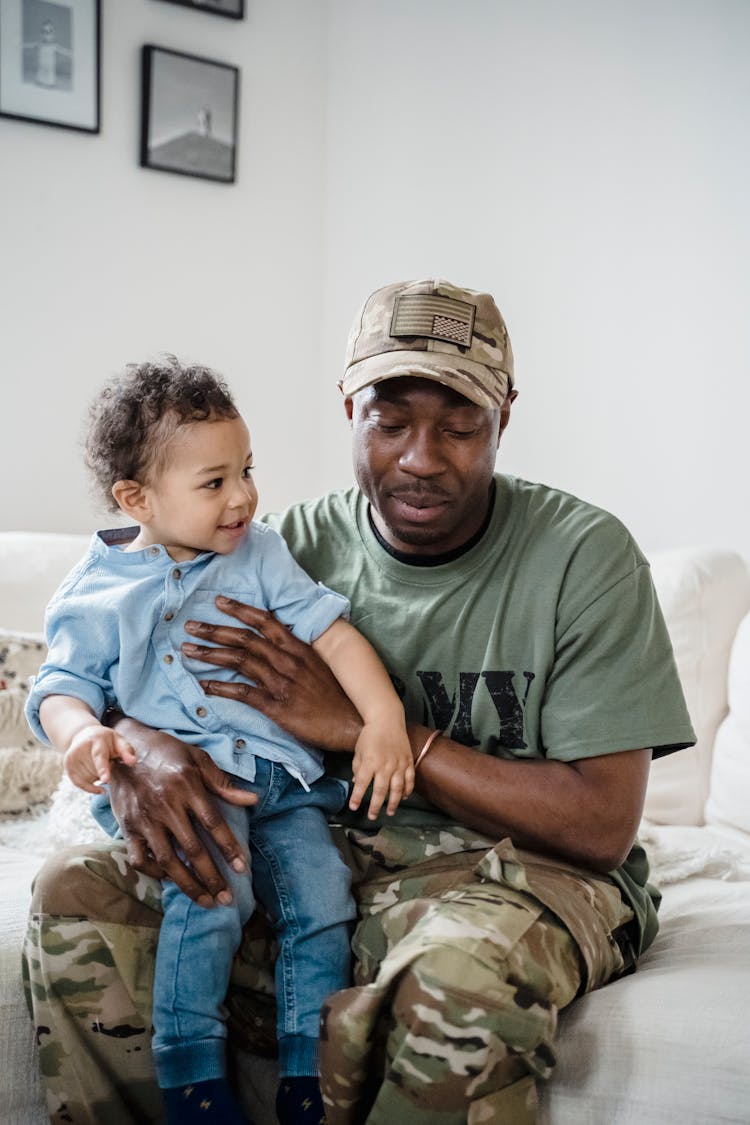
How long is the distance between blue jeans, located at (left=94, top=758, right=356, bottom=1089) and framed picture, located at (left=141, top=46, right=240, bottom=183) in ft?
6.58

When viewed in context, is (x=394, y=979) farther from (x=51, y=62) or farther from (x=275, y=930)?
(x=51, y=62)

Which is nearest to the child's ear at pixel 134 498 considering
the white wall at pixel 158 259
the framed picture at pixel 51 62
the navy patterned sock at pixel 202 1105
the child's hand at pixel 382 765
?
the child's hand at pixel 382 765

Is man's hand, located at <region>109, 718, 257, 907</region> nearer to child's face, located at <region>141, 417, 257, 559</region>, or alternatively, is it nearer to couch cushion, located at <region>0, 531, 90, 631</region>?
child's face, located at <region>141, 417, 257, 559</region>

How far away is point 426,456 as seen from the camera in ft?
4.80

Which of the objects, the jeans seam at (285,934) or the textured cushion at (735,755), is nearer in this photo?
the jeans seam at (285,934)

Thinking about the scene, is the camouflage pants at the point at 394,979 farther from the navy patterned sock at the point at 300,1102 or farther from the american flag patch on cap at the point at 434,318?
the american flag patch on cap at the point at 434,318

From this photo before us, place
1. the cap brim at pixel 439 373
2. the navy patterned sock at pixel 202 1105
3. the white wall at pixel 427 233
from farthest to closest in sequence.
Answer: the white wall at pixel 427 233 < the cap brim at pixel 439 373 < the navy patterned sock at pixel 202 1105

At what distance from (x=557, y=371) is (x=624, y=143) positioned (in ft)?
1.65

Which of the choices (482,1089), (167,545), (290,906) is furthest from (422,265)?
(482,1089)

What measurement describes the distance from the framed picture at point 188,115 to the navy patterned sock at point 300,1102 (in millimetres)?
2312

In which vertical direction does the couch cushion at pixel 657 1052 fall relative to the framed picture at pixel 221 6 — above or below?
below

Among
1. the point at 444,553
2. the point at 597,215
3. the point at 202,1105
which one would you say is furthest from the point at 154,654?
the point at 597,215

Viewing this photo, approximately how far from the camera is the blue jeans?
4.08 ft

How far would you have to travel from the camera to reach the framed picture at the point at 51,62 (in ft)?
8.64
